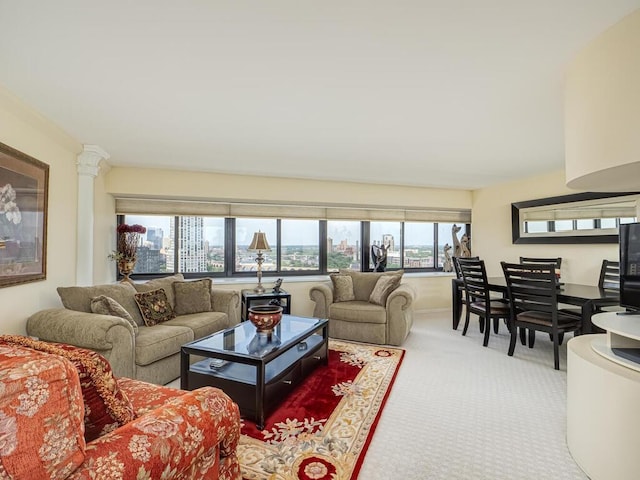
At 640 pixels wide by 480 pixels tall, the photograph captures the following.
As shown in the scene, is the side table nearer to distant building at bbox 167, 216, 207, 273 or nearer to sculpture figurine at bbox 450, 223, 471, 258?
distant building at bbox 167, 216, 207, 273

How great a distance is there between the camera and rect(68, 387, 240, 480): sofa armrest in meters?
0.88

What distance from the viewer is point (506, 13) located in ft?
4.68

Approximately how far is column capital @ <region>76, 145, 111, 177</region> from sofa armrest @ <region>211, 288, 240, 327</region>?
182 cm

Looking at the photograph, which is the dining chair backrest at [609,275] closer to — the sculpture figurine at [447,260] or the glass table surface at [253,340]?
the sculpture figurine at [447,260]

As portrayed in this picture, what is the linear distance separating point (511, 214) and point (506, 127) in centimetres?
274

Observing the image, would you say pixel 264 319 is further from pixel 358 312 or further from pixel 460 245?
pixel 460 245

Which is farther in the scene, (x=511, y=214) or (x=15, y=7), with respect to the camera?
(x=511, y=214)

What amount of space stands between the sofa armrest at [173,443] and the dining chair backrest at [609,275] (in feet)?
13.6

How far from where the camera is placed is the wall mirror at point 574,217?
149 inches

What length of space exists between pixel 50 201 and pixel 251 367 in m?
2.34

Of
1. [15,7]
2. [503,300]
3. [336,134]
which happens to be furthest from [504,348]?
[15,7]

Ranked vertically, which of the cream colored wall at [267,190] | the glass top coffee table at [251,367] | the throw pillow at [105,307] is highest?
the cream colored wall at [267,190]

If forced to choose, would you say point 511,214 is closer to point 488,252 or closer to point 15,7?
point 488,252

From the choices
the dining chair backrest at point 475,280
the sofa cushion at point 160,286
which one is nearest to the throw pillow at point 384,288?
the dining chair backrest at point 475,280
